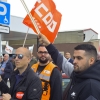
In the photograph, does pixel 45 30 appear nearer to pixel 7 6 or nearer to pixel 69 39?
pixel 7 6

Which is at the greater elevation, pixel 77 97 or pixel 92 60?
pixel 92 60

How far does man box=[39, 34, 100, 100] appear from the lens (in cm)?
261

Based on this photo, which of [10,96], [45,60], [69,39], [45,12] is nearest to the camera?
[10,96]

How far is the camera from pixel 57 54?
365 cm

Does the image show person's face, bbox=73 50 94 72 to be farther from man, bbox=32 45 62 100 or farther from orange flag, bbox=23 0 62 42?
orange flag, bbox=23 0 62 42

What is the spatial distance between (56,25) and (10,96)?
2.86 metres

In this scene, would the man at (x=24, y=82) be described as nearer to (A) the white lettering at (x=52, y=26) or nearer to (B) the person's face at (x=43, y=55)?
(B) the person's face at (x=43, y=55)

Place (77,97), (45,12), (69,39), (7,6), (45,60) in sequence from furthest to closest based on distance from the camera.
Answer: (69,39), (7,6), (45,12), (45,60), (77,97)

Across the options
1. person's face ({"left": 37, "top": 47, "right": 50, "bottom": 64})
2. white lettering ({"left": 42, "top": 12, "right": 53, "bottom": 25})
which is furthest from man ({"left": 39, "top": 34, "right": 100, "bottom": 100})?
white lettering ({"left": 42, "top": 12, "right": 53, "bottom": 25})

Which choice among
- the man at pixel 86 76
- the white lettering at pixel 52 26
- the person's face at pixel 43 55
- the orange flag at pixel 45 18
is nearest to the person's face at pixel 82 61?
the man at pixel 86 76

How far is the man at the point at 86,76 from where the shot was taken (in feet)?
8.57

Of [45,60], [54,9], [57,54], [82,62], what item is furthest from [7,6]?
[82,62]

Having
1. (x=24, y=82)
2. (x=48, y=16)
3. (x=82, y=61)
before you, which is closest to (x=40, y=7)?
(x=48, y=16)

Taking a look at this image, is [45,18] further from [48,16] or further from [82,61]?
[82,61]
